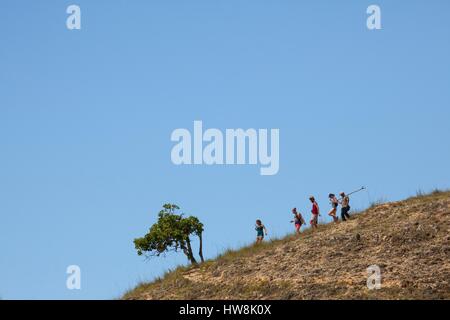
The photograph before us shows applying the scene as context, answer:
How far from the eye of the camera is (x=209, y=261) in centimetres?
5134

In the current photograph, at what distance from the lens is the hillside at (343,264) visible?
40.8 meters

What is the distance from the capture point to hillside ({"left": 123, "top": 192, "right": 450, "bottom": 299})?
134 ft

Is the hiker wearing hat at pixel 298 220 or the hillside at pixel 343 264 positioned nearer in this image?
the hillside at pixel 343 264

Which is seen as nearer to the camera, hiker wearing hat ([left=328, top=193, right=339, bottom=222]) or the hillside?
the hillside

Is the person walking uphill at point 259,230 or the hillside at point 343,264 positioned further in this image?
the person walking uphill at point 259,230

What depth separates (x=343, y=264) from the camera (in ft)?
144

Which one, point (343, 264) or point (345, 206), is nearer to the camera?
point (343, 264)

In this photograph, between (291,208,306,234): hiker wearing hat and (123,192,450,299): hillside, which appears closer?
(123,192,450,299): hillside

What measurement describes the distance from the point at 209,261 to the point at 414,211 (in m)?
11.4

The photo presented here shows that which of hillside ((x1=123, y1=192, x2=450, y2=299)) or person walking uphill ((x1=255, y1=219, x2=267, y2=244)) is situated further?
person walking uphill ((x1=255, y1=219, x2=267, y2=244))

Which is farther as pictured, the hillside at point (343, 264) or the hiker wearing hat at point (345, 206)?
the hiker wearing hat at point (345, 206)

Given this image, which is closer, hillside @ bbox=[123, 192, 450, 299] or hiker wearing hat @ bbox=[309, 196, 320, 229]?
hillside @ bbox=[123, 192, 450, 299]

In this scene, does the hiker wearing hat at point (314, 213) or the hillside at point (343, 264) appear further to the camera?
the hiker wearing hat at point (314, 213)
